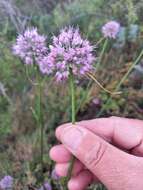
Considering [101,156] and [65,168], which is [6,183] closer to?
[65,168]

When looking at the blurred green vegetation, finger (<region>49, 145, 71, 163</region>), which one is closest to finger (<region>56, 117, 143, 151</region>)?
finger (<region>49, 145, 71, 163</region>)

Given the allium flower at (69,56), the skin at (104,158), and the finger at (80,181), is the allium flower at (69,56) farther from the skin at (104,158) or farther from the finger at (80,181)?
the finger at (80,181)

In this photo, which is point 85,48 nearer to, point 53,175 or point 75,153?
point 75,153

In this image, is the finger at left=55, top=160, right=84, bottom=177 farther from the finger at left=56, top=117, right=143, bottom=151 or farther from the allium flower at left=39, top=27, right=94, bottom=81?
the allium flower at left=39, top=27, right=94, bottom=81

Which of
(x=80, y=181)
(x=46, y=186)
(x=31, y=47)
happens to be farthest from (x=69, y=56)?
(x=46, y=186)

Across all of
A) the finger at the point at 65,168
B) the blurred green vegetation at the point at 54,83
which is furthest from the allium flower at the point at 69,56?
the blurred green vegetation at the point at 54,83

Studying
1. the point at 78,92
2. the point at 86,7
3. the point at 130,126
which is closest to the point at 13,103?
the point at 78,92
